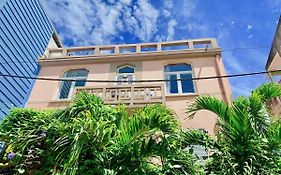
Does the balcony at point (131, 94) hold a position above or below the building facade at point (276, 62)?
below

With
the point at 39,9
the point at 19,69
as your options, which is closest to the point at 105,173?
the point at 19,69

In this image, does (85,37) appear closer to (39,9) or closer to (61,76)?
(61,76)

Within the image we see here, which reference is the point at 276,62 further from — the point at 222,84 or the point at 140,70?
the point at 140,70

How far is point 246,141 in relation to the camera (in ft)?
12.4

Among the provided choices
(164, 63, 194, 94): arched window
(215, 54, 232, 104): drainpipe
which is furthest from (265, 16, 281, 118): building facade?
(164, 63, 194, 94): arched window

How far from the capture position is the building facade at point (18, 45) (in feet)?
52.1

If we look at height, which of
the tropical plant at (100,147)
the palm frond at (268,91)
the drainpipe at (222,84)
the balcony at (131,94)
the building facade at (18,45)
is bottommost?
the tropical plant at (100,147)

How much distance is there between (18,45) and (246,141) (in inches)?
780

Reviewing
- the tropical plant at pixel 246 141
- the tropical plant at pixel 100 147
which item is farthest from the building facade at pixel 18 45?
the tropical plant at pixel 246 141

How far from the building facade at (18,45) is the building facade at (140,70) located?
3.11 meters

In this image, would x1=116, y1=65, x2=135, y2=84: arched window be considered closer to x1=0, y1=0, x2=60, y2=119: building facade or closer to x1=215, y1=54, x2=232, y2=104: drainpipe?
x1=215, y1=54, x2=232, y2=104: drainpipe

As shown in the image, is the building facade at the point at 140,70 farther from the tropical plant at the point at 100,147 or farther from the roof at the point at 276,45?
the tropical plant at the point at 100,147

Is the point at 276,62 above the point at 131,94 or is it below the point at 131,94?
above

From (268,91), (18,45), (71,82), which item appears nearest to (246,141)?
(268,91)
